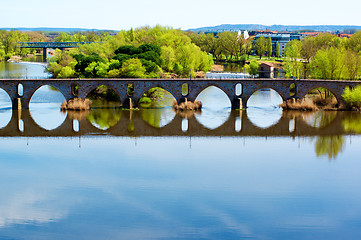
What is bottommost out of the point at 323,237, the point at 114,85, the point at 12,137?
the point at 323,237

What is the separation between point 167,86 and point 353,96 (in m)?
25.6

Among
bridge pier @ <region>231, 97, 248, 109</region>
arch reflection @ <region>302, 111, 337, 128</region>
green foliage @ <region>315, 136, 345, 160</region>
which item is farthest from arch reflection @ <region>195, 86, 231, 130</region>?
green foliage @ <region>315, 136, 345, 160</region>

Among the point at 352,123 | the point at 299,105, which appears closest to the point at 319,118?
the point at 352,123

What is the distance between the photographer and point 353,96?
7038cm

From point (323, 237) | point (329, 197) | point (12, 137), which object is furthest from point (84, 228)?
point (12, 137)

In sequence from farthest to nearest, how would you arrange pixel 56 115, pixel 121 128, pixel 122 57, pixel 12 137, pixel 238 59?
1. pixel 238 59
2. pixel 122 57
3. pixel 56 115
4. pixel 121 128
5. pixel 12 137

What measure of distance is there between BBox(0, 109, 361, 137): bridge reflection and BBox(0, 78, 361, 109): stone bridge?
3.97 m

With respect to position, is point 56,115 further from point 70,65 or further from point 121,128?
point 70,65

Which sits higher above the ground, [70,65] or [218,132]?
[70,65]

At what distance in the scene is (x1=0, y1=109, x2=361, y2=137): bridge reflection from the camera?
57.8 metres

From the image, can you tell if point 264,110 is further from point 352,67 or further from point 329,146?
point 329,146

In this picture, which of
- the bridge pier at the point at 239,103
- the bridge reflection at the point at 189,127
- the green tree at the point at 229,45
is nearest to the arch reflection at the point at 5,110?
the bridge reflection at the point at 189,127

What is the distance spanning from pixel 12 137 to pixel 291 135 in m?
30.7

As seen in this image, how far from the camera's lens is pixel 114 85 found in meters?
71.8
